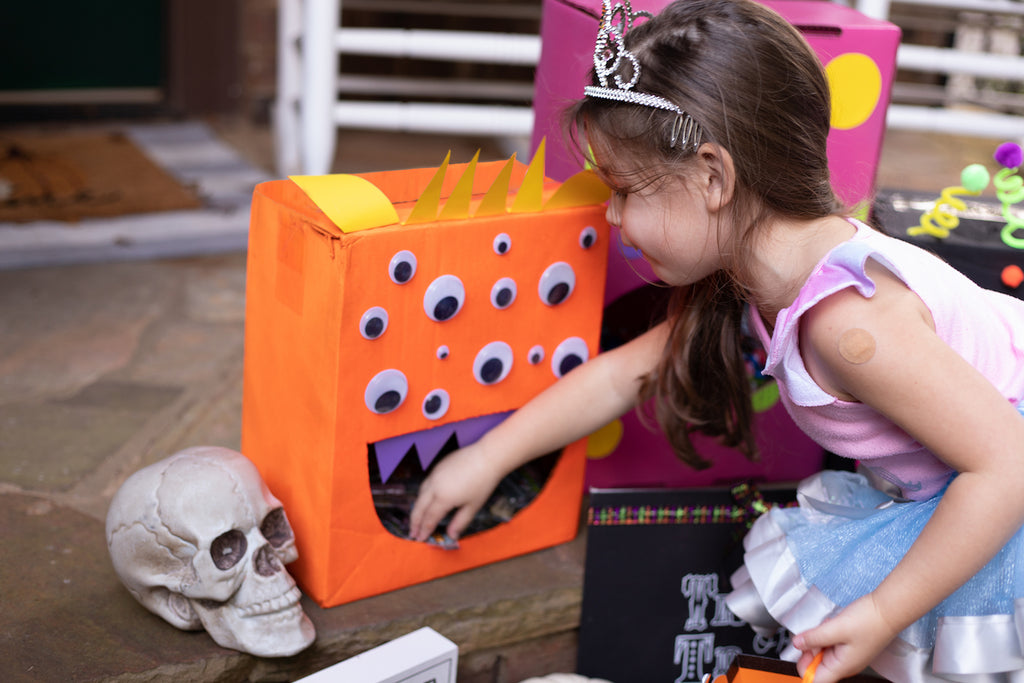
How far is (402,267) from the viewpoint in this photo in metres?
0.91

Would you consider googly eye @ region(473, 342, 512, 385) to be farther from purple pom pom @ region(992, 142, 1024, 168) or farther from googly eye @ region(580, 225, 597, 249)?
purple pom pom @ region(992, 142, 1024, 168)

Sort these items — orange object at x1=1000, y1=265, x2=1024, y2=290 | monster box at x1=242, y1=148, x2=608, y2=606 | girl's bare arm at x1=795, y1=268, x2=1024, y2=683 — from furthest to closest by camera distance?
orange object at x1=1000, y1=265, x2=1024, y2=290 < monster box at x1=242, y1=148, x2=608, y2=606 < girl's bare arm at x1=795, y1=268, x2=1024, y2=683

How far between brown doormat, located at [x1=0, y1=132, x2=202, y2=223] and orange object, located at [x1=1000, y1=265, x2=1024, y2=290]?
1.78m

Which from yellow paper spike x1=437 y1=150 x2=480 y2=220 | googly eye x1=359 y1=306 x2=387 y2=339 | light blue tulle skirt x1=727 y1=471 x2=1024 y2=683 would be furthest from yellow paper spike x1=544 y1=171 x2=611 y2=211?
light blue tulle skirt x1=727 y1=471 x2=1024 y2=683

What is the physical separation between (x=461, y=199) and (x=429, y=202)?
0.03m

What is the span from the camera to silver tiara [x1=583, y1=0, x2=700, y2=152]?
2.80 feet

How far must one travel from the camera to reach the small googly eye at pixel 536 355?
1065 mm

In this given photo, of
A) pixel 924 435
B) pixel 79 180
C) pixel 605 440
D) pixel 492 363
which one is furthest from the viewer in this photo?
pixel 79 180

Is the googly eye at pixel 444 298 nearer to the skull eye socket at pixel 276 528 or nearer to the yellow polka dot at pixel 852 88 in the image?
the skull eye socket at pixel 276 528

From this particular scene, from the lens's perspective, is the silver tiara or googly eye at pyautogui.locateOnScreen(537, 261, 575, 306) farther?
googly eye at pyautogui.locateOnScreen(537, 261, 575, 306)

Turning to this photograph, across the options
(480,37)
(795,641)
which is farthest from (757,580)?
(480,37)

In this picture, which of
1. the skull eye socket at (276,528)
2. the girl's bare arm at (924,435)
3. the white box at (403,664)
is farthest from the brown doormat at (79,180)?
the girl's bare arm at (924,435)

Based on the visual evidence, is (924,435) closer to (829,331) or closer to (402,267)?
(829,331)

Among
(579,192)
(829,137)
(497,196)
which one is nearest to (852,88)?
(829,137)
